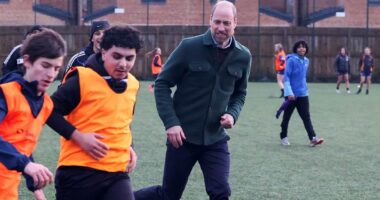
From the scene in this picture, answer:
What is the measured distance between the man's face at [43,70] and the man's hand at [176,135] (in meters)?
1.82

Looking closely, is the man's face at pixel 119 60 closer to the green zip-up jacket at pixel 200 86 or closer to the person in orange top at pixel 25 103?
the person in orange top at pixel 25 103

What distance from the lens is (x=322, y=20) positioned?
44.9 m

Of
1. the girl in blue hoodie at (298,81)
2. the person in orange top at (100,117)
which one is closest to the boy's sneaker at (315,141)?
the girl in blue hoodie at (298,81)

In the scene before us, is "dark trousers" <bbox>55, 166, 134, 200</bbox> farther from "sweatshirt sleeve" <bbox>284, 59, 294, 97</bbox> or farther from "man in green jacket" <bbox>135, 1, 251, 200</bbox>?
"sweatshirt sleeve" <bbox>284, 59, 294, 97</bbox>

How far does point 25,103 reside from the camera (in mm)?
4785

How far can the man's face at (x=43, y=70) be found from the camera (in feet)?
15.6

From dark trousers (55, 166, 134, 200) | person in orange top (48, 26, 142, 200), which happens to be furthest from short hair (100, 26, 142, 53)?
dark trousers (55, 166, 134, 200)

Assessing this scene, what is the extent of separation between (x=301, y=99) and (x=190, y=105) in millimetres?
7464

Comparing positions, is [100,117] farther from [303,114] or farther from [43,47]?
[303,114]

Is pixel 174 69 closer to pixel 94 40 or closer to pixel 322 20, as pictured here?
pixel 94 40

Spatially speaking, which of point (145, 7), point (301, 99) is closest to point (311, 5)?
point (145, 7)

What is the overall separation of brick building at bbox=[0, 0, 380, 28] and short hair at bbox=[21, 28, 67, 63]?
39364 mm

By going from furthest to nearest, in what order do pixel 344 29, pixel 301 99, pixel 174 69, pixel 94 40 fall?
pixel 344 29
pixel 301 99
pixel 94 40
pixel 174 69

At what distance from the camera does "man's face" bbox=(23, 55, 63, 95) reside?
4.75 m
